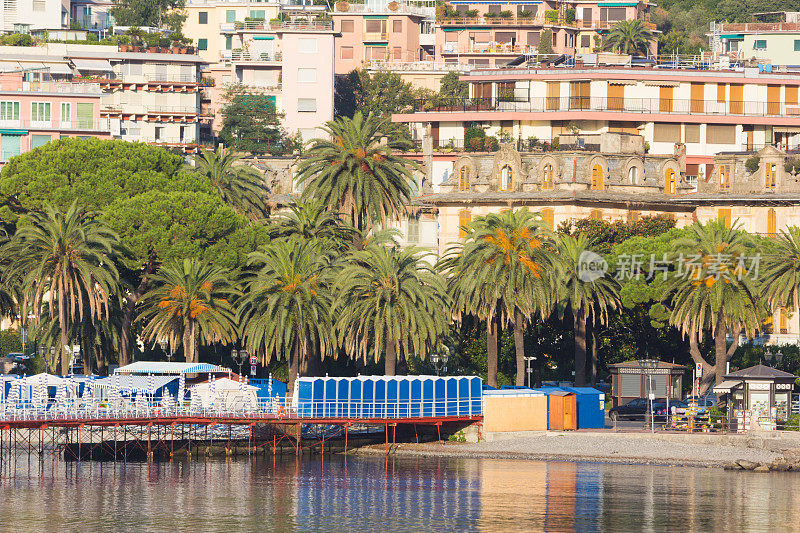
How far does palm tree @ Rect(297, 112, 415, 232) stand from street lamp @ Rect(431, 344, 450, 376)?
A: 11165 millimetres

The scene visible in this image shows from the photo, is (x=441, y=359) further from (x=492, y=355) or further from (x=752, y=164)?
(x=752, y=164)

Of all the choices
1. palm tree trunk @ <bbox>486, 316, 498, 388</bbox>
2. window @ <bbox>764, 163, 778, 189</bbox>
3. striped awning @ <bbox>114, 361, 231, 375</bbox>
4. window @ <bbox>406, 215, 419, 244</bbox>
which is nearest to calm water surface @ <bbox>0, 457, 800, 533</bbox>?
striped awning @ <bbox>114, 361, 231, 375</bbox>

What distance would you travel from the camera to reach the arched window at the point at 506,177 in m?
144

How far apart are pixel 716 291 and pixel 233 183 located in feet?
149

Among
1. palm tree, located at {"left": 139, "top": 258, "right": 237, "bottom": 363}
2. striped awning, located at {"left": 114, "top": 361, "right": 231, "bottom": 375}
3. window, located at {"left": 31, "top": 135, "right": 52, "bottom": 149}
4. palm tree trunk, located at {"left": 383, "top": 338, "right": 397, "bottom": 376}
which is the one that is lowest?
striped awning, located at {"left": 114, "top": 361, "right": 231, "bottom": 375}

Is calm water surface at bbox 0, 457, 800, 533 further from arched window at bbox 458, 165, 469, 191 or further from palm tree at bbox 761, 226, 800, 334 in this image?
arched window at bbox 458, 165, 469, 191

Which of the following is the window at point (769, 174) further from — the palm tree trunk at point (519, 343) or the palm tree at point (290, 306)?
the palm tree at point (290, 306)

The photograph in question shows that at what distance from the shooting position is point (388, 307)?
108m

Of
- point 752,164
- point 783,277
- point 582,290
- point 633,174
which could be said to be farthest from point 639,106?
point 783,277

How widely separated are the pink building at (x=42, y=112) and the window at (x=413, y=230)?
41161mm

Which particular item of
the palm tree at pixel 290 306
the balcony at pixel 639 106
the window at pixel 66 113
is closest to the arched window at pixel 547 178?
the balcony at pixel 639 106

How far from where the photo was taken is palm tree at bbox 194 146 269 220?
13475 centimetres

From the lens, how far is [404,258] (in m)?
111

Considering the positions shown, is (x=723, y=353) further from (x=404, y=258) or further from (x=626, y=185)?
(x=626, y=185)
